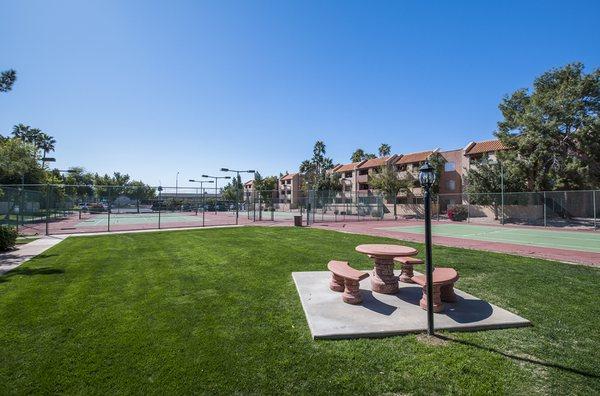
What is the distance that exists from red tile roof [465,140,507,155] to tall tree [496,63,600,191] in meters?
12.5

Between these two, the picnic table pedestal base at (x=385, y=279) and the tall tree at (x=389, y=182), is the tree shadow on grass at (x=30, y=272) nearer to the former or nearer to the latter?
the picnic table pedestal base at (x=385, y=279)

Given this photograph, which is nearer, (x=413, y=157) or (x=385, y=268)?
(x=385, y=268)

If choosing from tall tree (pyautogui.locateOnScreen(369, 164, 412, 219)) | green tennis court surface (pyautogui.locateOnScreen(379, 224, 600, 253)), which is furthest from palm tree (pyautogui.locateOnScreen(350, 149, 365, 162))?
green tennis court surface (pyautogui.locateOnScreen(379, 224, 600, 253))

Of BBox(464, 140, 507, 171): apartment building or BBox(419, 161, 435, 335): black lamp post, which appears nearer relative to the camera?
BBox(419, 161, 435, 335): black lamp post

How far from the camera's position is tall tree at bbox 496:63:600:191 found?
3072 centimetres

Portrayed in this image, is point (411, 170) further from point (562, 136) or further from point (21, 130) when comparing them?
point (21, 130)

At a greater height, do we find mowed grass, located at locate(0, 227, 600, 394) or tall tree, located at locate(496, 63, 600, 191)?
tall tree, located at locate(496, 63, 600, 191)

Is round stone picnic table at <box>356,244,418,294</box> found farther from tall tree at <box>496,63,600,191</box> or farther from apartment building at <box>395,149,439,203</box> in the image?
apartment building at <box>395,149,439,203</box>

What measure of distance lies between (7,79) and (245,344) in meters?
14.4

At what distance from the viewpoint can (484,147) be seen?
4944cm

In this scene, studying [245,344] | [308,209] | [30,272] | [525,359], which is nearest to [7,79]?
[30,272]

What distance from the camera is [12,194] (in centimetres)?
1847

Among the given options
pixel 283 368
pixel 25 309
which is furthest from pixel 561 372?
pixel 25 309

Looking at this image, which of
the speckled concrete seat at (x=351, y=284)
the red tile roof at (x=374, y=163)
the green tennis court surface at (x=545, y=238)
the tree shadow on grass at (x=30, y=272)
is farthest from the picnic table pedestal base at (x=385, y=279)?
the red tile roof at (x=374, y=163)
